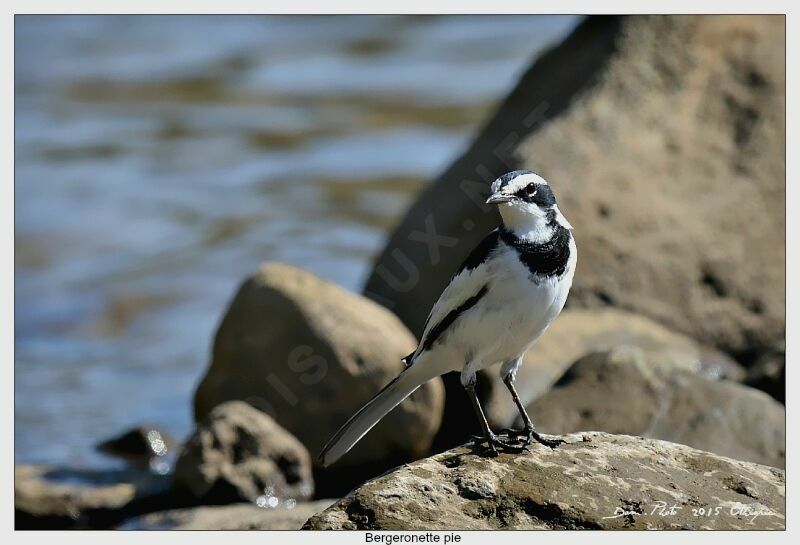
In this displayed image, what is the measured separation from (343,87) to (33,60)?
613 centimetres

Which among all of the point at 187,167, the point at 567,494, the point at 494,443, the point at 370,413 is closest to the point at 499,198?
the point at 494,443

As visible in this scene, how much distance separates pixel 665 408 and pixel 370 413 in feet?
7.73

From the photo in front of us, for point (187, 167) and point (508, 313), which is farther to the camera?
→ point (187, 167)

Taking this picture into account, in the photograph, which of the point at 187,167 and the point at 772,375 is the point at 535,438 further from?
the point at 187,167

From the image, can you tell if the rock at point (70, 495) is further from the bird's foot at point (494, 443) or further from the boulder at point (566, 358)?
the bird's foot at point (494, 443)

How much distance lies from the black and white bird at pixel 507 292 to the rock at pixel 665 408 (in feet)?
5.18

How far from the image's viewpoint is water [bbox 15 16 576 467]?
13.2 m

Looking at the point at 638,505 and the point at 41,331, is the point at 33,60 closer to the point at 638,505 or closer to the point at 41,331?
the point at 41,331

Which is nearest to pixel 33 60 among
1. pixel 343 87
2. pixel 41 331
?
pixel 343 87

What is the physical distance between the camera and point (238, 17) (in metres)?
25.0

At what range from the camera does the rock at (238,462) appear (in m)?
8.88

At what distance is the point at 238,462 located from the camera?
8.96 m

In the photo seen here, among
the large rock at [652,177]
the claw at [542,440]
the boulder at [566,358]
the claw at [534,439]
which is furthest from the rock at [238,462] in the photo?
the claw at [542,440]
